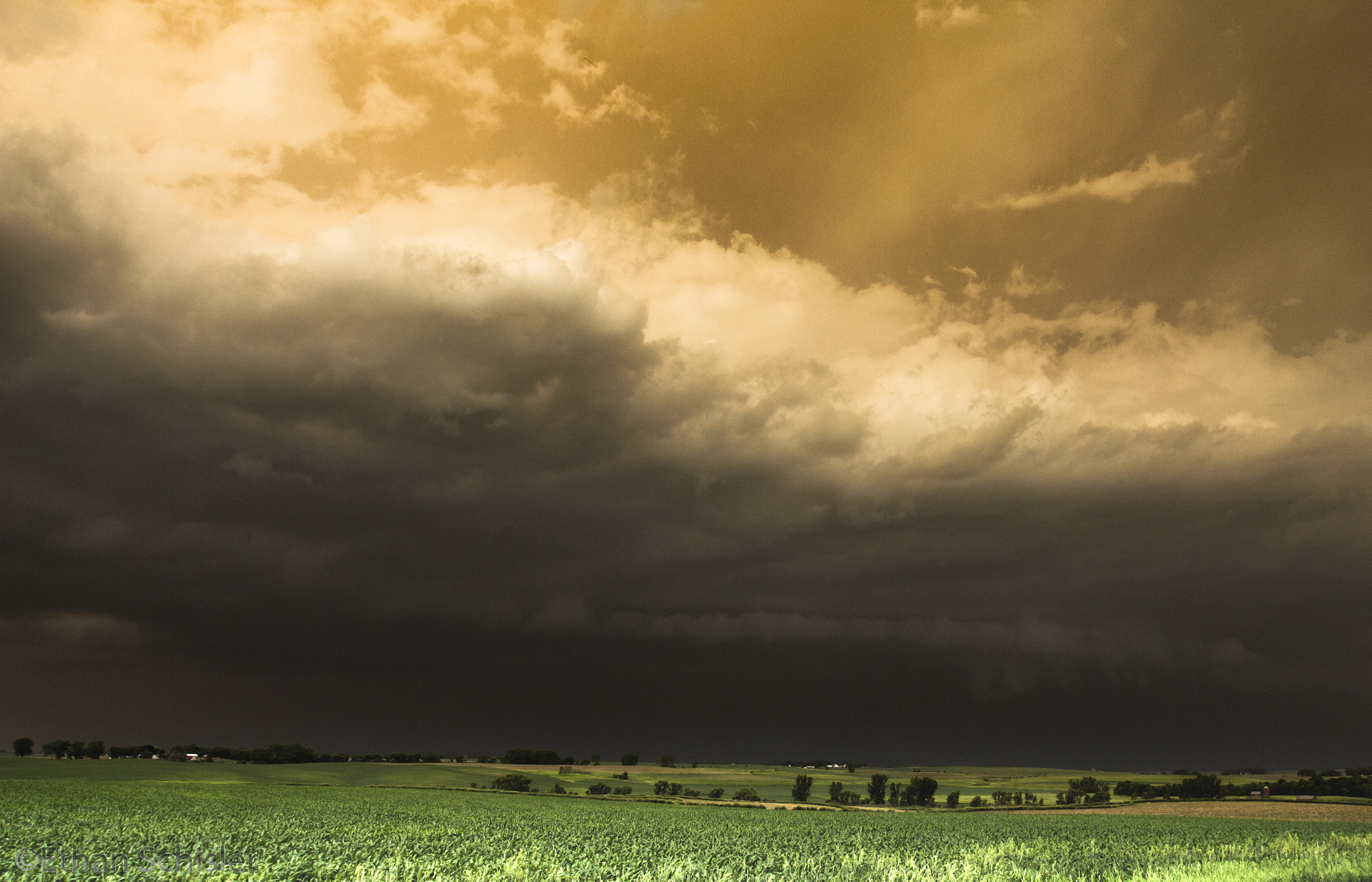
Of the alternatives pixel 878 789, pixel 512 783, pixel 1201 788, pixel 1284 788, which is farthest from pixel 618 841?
pixel 878 789

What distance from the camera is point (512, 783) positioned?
14925 centimetres

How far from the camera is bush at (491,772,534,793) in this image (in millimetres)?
146375

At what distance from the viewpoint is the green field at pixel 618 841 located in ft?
118

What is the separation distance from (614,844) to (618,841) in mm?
2015

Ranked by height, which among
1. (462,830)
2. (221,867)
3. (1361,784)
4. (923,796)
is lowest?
(923,796)

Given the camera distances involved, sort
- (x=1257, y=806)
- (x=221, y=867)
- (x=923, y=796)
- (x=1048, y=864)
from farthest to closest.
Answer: (x=923, y=796)
(x=1257, y=806)
(x=1048, y=864)
(x=221, y=867)

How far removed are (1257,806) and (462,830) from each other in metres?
114

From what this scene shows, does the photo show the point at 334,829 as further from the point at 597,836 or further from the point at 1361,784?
the point at 1361,784

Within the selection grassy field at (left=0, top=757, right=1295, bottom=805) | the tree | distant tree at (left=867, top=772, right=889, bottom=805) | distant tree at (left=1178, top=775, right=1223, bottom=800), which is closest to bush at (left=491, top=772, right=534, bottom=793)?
grassy field at (left=0, top=757, right=1295, bottom=805)

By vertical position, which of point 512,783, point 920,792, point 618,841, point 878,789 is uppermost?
point 618,841

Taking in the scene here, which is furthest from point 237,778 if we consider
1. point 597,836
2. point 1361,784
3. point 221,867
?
point 1361,784

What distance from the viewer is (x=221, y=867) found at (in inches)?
1305

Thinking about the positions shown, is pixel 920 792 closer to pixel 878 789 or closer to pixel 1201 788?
pixel 878 789

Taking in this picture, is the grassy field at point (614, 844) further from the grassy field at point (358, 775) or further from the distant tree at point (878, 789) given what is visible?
the distant tree at point (878, 789)
